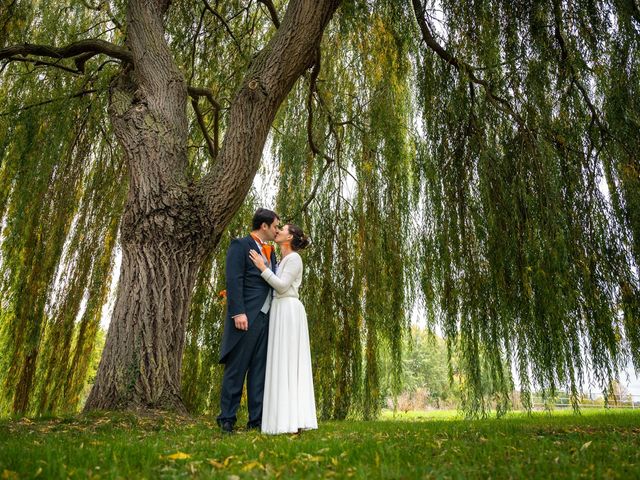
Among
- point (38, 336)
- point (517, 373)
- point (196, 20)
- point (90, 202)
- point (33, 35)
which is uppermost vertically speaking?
point (196, 20)

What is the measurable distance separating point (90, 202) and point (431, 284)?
3.56 meters

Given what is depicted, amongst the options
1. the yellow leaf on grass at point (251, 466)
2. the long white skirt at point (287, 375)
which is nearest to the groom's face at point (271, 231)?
the long white skirt at point (287, 375)

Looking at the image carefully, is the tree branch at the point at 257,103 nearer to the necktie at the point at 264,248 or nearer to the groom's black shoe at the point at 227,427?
the necktie at the point at 264,248

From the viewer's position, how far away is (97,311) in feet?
16.7

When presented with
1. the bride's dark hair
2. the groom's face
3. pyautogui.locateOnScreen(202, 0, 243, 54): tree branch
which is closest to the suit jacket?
the groom's face

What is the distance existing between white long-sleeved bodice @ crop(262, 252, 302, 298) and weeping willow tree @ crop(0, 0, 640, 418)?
0.79 m

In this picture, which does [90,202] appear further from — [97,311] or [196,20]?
[196,20]

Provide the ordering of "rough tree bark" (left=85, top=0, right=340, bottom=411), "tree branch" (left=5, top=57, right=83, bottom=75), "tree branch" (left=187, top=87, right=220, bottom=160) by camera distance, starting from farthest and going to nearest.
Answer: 1. "tree branch" (left=187, top=87, right=220, bottom=160)
2. "tree branch" (left=5, top=57, right=83, bottom=75)
3. "rough tree bark" (left=85, top=0, right=340, bottom=411)

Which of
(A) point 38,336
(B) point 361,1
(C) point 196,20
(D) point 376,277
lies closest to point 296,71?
(B) point 361,1

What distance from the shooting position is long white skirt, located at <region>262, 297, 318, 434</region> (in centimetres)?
302

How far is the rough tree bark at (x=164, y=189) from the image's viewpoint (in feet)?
11.1

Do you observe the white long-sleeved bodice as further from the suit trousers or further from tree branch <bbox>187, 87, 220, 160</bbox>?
tree branch <bbox>187, 87, 220, 160</bbox>

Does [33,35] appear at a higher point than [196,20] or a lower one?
lower

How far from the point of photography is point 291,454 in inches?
82.3
